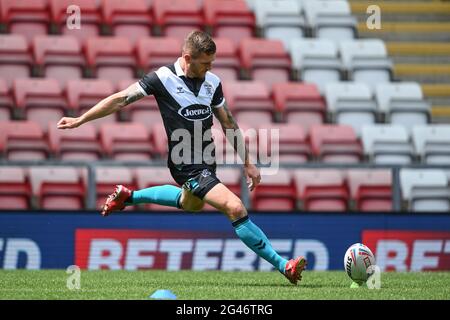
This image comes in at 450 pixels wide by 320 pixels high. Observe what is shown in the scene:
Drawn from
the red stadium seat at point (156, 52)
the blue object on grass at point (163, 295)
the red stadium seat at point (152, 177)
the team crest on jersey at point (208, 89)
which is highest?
the red stadium seat at point (156, 52)

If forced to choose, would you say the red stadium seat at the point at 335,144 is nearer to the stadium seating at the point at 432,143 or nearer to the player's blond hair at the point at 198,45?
the stadium seating at the point at 432,143

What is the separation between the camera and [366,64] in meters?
18.2

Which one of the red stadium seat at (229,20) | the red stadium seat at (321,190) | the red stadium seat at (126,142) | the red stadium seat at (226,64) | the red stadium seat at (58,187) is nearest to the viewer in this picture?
the red stadium seat at (58,187)

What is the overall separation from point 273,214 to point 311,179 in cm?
117

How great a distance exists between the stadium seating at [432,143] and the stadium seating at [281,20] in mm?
2808

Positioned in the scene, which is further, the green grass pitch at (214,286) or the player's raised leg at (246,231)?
the player's raised leg at (246,231)

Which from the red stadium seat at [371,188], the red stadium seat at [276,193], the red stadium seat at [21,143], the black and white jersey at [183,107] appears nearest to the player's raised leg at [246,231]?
the black and white jersey at [183,107]

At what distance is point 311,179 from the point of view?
15.1m

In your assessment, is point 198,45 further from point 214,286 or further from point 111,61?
point 111,61

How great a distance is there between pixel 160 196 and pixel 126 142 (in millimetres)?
4981

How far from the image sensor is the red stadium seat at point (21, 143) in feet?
50.0

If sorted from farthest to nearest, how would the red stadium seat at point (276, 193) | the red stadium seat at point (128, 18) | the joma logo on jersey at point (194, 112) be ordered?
the red stadium seat at point (128, 18) → the red stadium seat at point (276, 193) → the joma logo on jersey at point (194, 112)

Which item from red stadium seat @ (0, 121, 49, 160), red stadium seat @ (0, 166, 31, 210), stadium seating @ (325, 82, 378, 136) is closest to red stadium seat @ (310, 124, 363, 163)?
stadium seating @ (325, 82, 378, 136)
